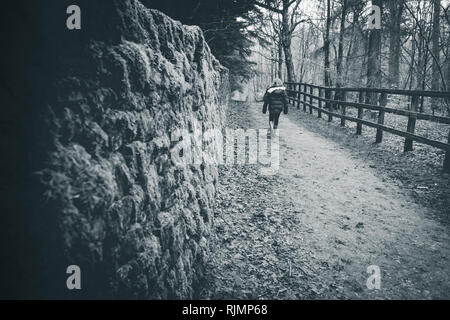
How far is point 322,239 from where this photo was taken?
Result: 4652mm

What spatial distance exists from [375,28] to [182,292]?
50.2 ft

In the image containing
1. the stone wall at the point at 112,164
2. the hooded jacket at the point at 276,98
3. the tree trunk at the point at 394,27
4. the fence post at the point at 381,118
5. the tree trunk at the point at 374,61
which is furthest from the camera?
the tree trunk at the point at 394,27

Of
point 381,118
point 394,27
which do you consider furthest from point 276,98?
point 394,27

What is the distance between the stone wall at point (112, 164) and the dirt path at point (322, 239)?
960 millimetres

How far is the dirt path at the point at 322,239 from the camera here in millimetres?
3729

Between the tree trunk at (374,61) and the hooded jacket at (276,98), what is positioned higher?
the tree trunk at (374,61)

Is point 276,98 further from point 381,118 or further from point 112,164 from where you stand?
point 112,164

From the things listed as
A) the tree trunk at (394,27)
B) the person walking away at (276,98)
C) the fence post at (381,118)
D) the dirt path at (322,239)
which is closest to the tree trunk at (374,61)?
the tree trunk at (394,27)

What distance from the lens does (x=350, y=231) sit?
484cm

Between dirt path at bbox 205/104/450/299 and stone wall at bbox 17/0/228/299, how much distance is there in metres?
0.96

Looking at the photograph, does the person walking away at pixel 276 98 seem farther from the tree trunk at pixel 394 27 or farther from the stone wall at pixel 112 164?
the tree trunk at pixel 394 27

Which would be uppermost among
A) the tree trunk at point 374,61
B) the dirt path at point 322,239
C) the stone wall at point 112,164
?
the tree trunk at point 374,61
